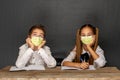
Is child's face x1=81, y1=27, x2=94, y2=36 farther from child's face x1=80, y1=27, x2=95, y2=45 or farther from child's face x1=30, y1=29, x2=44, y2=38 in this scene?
child's face x1=30, y1=29, x2=44, y2=38

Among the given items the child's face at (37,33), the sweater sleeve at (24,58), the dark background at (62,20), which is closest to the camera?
the sweater sleeve at (24,58)

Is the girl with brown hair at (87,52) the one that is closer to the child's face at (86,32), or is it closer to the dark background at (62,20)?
the child's face at (86,32)

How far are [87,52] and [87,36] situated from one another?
19 centimetres

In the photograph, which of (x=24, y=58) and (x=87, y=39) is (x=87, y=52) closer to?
(x=87, y=39)

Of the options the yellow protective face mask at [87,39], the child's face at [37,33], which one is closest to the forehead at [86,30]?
the yellow protective face mask at [87,39]

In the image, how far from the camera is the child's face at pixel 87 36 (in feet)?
6.14

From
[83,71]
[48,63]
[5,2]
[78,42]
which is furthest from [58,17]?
[83,71]

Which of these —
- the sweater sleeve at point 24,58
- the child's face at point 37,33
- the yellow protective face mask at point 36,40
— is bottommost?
the sweater sleeve at point 24,58

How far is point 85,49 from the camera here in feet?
6.81

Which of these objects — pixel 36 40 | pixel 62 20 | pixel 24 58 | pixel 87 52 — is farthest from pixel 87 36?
pixel 62 20

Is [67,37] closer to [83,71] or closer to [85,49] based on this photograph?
[85,49]

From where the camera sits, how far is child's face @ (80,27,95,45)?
187cm

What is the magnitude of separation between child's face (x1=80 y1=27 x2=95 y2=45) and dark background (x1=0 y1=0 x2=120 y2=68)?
0.81 metres

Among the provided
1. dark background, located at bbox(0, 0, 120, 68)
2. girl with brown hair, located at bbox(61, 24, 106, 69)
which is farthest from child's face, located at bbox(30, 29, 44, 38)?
dark background, located at bbox(0, 0, 120, 68)
